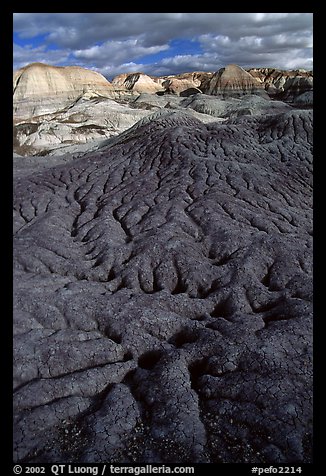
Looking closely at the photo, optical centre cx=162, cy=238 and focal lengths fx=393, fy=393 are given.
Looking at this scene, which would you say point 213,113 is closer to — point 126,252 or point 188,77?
point 126,252

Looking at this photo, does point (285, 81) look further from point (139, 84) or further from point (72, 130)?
point (72, 130)

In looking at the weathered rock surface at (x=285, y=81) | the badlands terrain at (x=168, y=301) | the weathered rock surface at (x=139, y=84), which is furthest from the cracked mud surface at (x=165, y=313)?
the weathered rock surface at (x=139, y=84)

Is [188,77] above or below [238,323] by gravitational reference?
above

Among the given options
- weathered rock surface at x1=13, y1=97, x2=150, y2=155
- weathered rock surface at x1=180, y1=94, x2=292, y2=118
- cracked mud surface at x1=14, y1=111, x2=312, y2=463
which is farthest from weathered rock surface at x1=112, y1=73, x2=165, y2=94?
cracked mud surface at x1=14, y1=111, x2=312, y2=463

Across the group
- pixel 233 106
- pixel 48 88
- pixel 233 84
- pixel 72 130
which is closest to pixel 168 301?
pixel 72 130

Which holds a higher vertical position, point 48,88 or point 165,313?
point 48,88

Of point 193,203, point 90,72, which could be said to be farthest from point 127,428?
point 90,72
